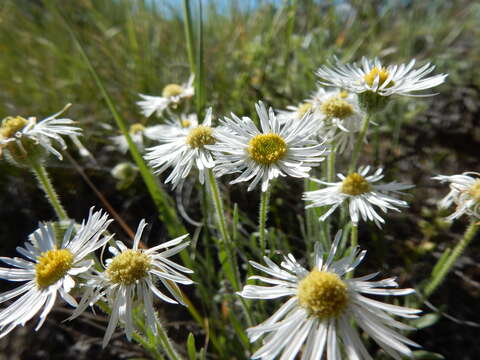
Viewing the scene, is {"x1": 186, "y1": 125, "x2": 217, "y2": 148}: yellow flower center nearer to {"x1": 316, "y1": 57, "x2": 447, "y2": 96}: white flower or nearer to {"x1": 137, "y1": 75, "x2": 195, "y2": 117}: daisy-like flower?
{"x1": 316, "y1": 57, "x2": 447, "y2": 96}: white flower

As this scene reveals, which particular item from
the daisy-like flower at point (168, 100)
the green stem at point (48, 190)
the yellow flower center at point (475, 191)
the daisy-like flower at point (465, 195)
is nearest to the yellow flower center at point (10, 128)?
the green stem at point (48, 190)

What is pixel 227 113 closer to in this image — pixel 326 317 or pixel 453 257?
pixel 453 257

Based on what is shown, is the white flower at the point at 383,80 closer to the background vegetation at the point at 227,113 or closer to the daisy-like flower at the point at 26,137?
the background vegetation at the point at 227,113

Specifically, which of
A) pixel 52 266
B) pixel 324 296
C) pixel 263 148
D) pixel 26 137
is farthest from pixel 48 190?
pixel 324 296

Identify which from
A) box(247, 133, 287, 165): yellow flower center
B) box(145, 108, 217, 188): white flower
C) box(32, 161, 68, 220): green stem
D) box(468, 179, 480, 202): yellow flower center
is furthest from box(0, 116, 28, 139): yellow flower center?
box(468, 179, 480, 202): yellow flower center

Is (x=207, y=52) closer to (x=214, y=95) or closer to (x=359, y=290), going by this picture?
(x=214, y=95)
